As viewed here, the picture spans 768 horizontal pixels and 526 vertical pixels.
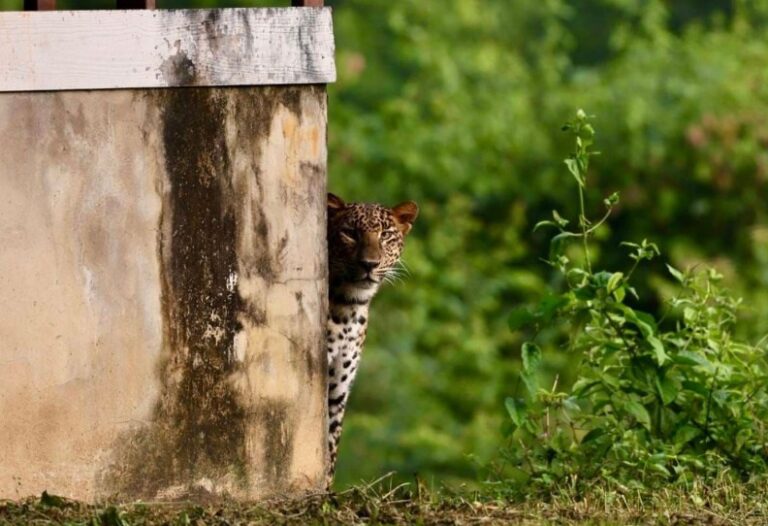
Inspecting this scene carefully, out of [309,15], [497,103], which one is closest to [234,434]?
[309,15]

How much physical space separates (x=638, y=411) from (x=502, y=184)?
8653 mm

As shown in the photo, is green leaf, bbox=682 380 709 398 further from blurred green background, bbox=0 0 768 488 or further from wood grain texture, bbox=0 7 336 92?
blurred green background, bbox=0 0 768 488

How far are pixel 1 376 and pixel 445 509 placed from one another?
1712mm

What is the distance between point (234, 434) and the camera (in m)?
6.43

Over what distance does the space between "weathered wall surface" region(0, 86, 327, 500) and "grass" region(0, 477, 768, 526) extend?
15 centimetres

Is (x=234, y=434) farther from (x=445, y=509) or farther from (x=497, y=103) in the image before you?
(x=497, y=103)

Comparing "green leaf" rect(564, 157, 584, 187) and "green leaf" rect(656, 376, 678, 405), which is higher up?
"green leaf" rect(564, 157, 584, 187)

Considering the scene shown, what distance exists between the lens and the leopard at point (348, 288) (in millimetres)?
7461

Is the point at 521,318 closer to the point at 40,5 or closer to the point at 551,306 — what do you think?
the point at 551,306

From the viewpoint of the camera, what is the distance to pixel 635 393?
7422 millimetres

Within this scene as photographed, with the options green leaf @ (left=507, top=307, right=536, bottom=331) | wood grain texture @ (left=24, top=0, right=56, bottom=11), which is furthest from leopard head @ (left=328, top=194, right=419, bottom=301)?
wood grain texture @ (left=24, top=0, right=56, bottom=11)

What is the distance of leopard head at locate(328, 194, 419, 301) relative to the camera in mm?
7527

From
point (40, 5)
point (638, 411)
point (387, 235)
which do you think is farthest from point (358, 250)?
point (40, 5)

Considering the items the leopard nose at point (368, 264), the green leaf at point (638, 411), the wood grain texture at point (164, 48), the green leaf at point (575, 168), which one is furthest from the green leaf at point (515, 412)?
the wood grain texture at point (164, 48)
